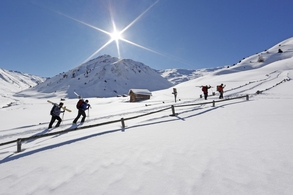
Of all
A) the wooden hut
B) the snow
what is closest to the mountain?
the wooden hut

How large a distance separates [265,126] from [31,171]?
951cm

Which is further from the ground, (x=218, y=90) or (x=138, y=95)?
(x=138, y=95)

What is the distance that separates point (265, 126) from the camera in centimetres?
724

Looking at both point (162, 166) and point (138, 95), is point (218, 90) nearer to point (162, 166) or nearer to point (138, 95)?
point (162, 166)

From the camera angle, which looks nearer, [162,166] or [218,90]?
[162,166]

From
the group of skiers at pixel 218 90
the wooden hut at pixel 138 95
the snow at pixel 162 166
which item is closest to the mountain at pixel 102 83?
the wooden hut at pixel 138 95

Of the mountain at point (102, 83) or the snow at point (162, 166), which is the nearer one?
the snow at point (162, 166)

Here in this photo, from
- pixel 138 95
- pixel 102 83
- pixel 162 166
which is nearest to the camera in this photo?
pixel 162 166

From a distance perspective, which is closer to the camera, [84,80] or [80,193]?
[80,193]

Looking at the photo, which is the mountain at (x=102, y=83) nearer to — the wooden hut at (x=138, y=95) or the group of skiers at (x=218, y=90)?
the wooden hut at (x=138, y=95)

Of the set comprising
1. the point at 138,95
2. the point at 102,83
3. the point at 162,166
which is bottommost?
the point at 162,166

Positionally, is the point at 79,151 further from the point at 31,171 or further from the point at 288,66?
the point at 288,66

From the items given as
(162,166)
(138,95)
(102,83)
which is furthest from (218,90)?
(102,83)

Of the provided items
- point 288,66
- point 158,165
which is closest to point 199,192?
point 158,165
